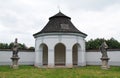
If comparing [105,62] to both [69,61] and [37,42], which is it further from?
[37,42]

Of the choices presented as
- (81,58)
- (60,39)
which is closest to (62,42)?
(60,39)

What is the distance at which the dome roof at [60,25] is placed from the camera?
26.5 m

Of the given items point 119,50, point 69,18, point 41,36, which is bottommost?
point 119,50

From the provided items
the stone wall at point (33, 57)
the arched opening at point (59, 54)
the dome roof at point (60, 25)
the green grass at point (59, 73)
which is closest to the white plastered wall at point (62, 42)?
the dome roof at point (60, 25)

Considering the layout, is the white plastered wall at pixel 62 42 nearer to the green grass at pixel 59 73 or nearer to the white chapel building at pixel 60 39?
the white chapel building at pixel 60 39

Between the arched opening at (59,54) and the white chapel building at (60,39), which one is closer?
the white chapel building at (60,39)

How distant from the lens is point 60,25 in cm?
2759

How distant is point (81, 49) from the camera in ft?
91.2

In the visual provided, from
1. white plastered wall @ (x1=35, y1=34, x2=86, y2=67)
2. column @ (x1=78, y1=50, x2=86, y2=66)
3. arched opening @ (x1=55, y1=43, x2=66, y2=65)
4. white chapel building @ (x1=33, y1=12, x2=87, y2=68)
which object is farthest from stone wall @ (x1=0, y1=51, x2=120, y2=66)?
arched opening @ (x1=55, y1=43, x2=66, y2=65)

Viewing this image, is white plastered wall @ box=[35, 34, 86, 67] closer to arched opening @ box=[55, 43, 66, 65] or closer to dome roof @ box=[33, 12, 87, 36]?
dome roof @ box=[33, 12, 87, 36]

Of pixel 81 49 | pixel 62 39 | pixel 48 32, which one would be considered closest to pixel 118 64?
pixel 81 49

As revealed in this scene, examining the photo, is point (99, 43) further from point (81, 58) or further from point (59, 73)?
point (59, 73)

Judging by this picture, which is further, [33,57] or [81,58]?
[33,57]

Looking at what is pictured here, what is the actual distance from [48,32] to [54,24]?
2.03m
